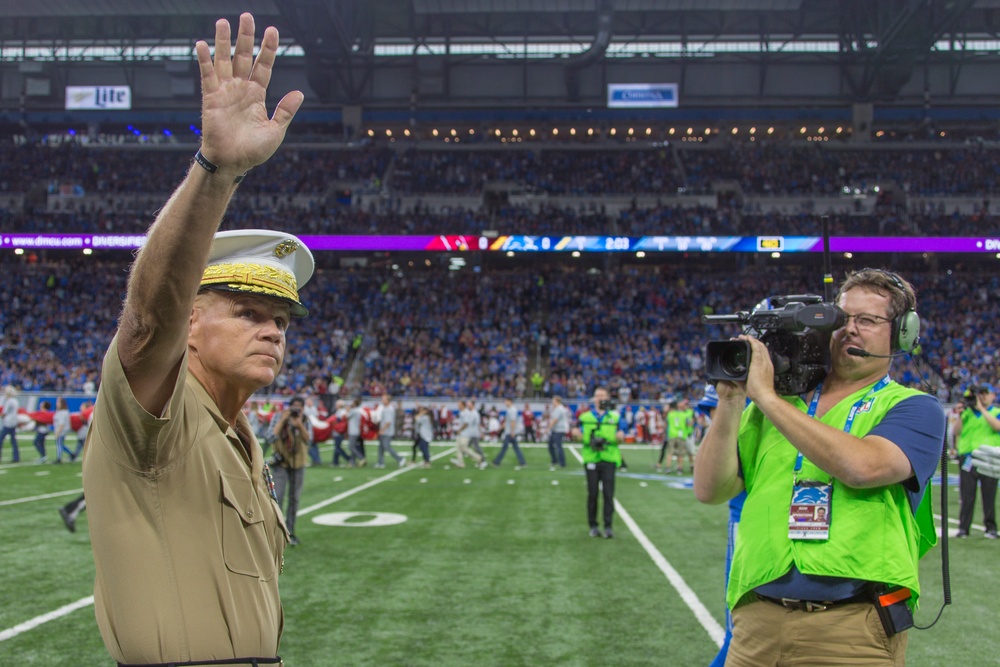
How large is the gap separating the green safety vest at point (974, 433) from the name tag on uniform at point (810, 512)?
963 centimetres

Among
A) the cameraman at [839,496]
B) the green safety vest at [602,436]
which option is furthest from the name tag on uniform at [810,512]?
the green safety vest at [602,436]

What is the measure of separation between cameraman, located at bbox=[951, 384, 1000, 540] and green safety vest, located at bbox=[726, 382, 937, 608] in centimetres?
907

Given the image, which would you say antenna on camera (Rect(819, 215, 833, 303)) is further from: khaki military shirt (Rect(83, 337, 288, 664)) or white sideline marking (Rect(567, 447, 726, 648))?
white sideline marking (Rect(567, 447, 726, 648))

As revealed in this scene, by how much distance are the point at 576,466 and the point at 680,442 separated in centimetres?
307

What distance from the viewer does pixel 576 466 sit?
834 inches

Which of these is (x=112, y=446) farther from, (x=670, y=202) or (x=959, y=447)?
(x=670, y=202)

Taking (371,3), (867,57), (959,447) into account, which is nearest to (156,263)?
(959,447)

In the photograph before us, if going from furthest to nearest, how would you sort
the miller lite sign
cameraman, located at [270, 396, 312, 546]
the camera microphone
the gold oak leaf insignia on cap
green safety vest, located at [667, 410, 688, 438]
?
the miller lite sign → green safety vest, located at [667, 410, 688, 438] → cameraman, located at [270, 396, 312, 546] → the camera microphone → the gold oak leaf insignia on cap

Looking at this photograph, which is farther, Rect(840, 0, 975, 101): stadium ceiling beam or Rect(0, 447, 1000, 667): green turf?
Rect(840, 0, 975, 101): stadium ceiling beam

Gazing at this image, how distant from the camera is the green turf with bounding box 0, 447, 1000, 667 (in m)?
5.75

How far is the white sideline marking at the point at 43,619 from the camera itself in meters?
5.90

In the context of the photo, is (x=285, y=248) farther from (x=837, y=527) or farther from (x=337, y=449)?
(x=337, y=449)

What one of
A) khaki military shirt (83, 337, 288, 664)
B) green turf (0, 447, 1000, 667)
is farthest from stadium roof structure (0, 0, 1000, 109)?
khaki military shirt (83, 337, 288, 664)

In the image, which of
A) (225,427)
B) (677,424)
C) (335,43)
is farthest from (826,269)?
(335,43)
